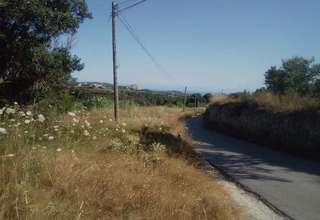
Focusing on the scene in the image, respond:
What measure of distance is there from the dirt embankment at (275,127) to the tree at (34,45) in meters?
9.15

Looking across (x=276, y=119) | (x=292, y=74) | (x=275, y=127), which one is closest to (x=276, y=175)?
(x=275, y=127)

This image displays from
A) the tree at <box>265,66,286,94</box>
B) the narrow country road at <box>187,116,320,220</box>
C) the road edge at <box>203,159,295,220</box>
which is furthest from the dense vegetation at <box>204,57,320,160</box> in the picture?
the tree at <box>265,66,286,94</box>

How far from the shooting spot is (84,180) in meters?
4.88

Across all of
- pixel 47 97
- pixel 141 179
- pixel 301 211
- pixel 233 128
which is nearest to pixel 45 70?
pixel 47 97

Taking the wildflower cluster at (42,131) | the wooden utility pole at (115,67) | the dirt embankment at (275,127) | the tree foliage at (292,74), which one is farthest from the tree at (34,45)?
the tree foliage at (292,74)

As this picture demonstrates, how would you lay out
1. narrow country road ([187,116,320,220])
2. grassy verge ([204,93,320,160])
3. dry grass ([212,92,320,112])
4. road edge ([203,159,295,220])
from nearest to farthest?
road edge ([203,159,295,220]) → narrow country road ([187,116,320,220]) → grassy verge ([204,93,320,160]) → dry grass ([212,92,320,112])

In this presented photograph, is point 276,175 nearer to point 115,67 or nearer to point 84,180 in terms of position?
point 84,180

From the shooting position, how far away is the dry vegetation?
402cm

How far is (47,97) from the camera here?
14.0 m

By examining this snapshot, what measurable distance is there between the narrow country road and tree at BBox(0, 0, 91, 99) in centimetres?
643

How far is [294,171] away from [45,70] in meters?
8.95

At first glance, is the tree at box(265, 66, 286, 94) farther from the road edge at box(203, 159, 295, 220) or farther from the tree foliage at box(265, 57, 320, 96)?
the road edge at box(203, 159, 295, 220)

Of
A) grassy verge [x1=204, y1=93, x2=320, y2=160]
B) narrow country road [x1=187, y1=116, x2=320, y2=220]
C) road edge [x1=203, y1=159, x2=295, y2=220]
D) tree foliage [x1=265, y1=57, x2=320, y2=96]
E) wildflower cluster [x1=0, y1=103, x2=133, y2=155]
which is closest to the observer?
wildflower cluster [x1=0, y1=103, x2=133, y2=155]

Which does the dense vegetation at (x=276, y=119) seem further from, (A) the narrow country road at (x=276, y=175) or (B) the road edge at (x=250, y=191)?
(B) the road edge at (x=250, y=191)
